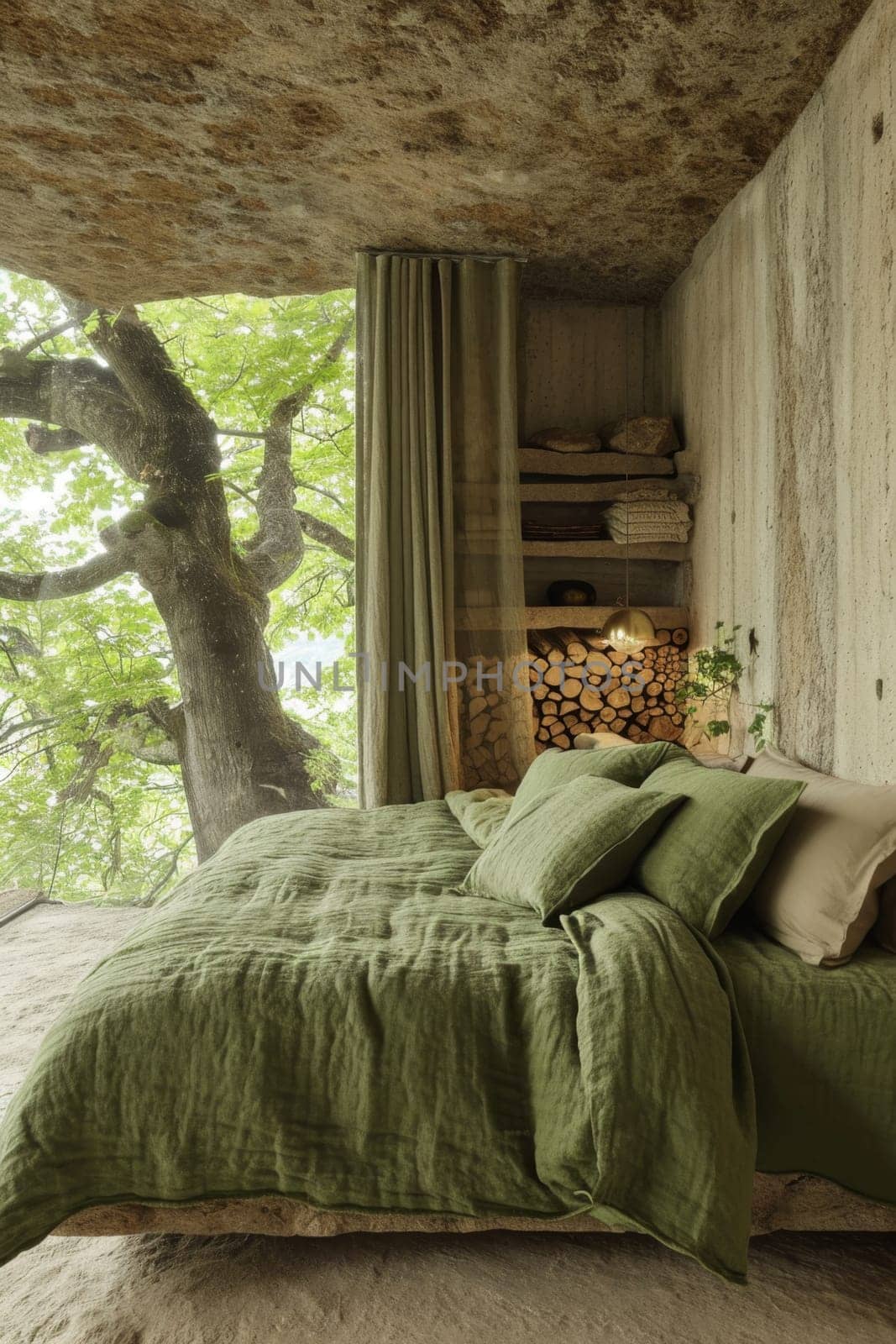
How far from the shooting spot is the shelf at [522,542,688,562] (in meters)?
3.67

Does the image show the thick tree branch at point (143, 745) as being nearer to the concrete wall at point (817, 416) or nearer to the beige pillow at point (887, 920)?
the concrete wall at point (817, 416)

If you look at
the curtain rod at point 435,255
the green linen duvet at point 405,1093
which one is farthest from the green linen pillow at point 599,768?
the curtain rod at point 435,255

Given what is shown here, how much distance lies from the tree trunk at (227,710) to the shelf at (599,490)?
7.29 feet

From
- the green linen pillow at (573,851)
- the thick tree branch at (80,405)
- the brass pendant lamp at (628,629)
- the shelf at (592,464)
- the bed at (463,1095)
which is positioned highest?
the thick tree branch at (80,405)

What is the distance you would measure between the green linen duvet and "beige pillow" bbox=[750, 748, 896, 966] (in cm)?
21

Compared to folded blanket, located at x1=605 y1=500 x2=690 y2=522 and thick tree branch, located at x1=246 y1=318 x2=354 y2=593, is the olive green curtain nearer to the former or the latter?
folded blanket, located at x1=605 y1=500 x2=690 y2=522

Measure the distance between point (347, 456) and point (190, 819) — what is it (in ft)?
8.19

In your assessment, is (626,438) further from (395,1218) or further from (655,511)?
(395,1218)

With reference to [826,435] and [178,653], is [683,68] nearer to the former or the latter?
[826,435]

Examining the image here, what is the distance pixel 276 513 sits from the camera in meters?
5.39

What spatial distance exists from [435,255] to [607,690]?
1.88 metres

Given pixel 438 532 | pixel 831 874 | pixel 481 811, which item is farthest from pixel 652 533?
pixel 831 874

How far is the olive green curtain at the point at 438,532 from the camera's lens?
3480 mm

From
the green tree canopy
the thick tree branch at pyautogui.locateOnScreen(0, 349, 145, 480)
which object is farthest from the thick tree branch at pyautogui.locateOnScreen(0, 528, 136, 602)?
the thick tree branch at pyautogui.locateOnScreen(0, 349, 145, 480)
